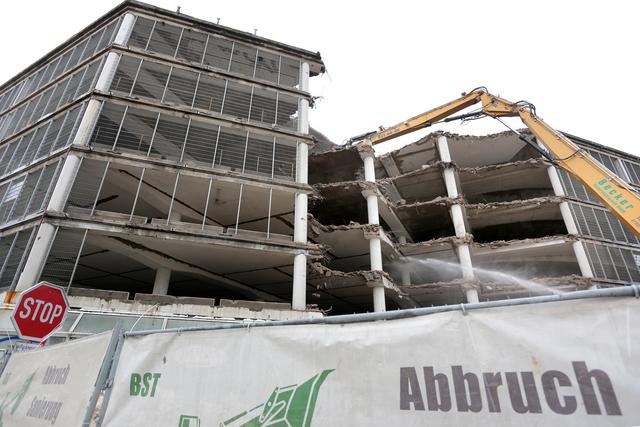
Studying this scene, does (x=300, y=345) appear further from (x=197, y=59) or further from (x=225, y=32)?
(x=225, y=32)

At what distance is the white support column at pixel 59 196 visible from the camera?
46.7ft

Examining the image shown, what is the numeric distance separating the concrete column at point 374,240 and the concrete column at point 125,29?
16.9 m

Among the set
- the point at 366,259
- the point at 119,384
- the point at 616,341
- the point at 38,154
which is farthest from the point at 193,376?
the point at 366,259

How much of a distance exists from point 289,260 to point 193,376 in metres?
15.8

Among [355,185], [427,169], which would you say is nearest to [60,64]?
[355,185]

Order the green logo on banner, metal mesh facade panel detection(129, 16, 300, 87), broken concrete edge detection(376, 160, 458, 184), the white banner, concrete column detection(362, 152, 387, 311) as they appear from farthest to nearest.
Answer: broken concrete edge detection(376, 160, 458, 184) < metal mesh facade panel detection(129, 16, 300, 87) < concrete column detection(362, 152, 387, 311) < the white banner < the green logo on banner

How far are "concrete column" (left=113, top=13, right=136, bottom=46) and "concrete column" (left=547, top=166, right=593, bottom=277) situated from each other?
98.6ft

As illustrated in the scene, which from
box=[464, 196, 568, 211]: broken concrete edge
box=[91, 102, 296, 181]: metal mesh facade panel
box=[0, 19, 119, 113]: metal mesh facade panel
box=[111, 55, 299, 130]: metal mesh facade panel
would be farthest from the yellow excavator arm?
box=[0, 19, 119, 113]: metal mesh facade panel

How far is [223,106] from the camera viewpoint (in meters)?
21.1

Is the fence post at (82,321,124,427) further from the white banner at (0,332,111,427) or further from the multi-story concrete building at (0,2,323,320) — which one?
the multi-story concrete building at (0,2,323,320)

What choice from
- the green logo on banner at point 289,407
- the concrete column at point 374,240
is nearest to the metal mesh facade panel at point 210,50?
the concrete column at point 374,240

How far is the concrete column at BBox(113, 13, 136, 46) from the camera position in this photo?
822 inches

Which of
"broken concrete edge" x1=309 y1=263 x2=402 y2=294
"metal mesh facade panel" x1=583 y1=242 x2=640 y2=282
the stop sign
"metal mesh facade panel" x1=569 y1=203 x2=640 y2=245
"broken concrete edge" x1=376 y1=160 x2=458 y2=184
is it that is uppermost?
"broken concrete edge" x1=376 y1=160 x2=458 y2=184

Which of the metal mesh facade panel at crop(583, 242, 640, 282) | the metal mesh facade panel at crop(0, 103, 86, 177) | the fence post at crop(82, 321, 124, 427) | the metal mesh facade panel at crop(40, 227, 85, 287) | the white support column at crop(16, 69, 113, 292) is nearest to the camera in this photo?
the fence post at crop(82, 321, 124, 427)
